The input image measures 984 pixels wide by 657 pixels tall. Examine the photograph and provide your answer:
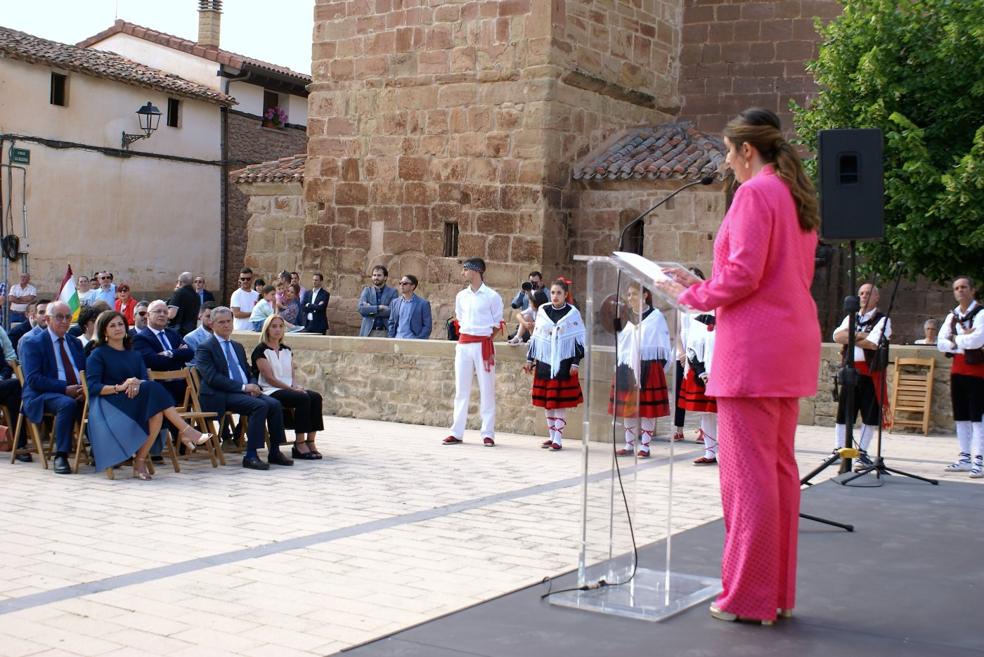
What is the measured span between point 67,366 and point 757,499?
21.8ft

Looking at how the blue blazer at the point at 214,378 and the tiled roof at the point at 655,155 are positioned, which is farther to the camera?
the tiled roof at the point at 655,155

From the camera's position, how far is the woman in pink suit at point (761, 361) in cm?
471

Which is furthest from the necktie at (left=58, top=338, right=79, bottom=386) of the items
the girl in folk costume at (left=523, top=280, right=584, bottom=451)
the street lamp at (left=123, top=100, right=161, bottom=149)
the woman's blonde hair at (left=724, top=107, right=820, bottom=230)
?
the street lamp at (left=123, top=100, right=161, bottom=149)

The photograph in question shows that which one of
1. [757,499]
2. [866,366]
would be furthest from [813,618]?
[866,366]

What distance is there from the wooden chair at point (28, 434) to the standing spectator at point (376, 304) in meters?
7.10

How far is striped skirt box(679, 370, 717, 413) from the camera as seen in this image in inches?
424

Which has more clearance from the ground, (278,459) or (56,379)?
(56,379)

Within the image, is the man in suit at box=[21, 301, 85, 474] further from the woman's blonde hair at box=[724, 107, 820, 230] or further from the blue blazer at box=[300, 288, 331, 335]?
the blue blazer at box=[300, 288, 331, 335]

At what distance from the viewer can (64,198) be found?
27.2m

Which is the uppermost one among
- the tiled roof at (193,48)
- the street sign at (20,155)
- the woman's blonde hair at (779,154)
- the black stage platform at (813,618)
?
the tiled roof at (193,48)

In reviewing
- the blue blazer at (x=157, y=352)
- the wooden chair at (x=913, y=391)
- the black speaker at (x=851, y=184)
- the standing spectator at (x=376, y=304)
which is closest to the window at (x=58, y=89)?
the standing spectator at (x=376, y=304)

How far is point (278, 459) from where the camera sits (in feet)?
32.9

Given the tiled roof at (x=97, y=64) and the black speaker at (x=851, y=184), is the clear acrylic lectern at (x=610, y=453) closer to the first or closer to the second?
the black speaker at (x=851, y=184)

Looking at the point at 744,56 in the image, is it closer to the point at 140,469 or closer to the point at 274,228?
the point at 274,228
